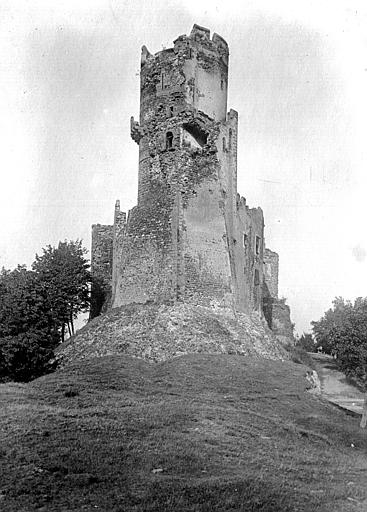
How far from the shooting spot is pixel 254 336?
30.6 metres

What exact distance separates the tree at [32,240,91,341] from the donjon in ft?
17.7

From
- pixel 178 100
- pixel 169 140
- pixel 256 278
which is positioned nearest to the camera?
pixel 178 100

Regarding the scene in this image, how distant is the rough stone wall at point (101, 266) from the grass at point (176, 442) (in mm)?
13864

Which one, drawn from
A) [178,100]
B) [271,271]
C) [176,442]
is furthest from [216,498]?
[271,271]

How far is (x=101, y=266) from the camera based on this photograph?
42906 millimetres

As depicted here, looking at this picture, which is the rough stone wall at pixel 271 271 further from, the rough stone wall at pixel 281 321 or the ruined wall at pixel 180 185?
the ruined wall at pixel 180 185

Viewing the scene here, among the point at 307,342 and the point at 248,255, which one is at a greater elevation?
the point at 248,255

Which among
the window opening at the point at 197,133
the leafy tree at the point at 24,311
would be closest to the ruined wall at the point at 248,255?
the window opening at the point at 197,133

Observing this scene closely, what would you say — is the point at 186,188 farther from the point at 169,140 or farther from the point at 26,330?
the point at 26,330

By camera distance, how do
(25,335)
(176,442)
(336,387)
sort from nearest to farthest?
(176,442), (25,335), (336,387)

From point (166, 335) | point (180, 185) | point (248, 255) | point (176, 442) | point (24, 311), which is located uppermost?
point (180, 185)

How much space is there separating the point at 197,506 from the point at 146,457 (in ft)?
10.9

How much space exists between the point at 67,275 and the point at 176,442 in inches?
1004

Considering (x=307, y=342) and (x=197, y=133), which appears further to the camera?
(x=307, y=342)
